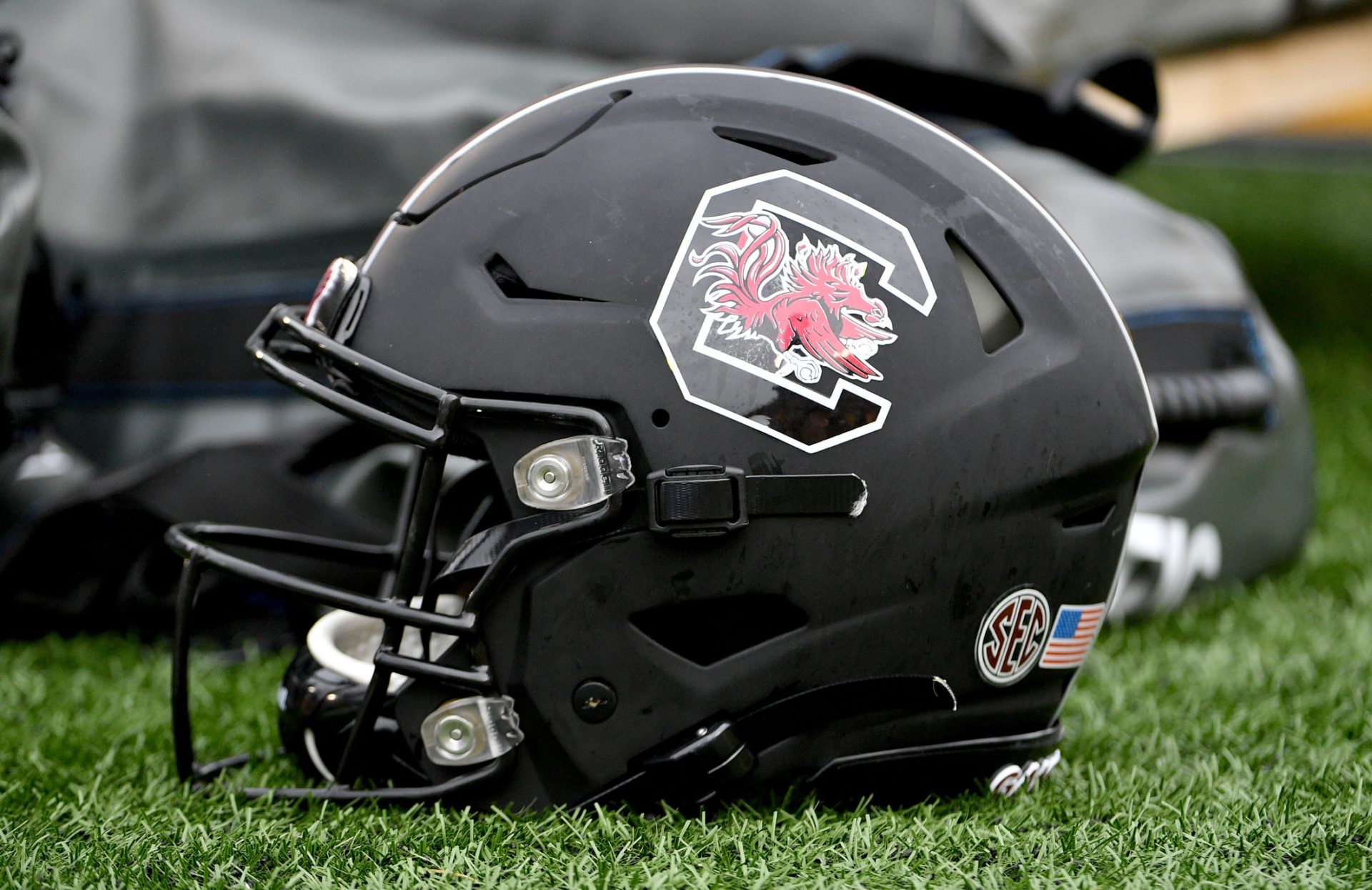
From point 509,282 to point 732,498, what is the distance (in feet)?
0.95

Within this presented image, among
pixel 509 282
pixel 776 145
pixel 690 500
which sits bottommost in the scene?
pixel 690 500

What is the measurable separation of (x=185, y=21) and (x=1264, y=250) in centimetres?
406

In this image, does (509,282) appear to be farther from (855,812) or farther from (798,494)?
(855,812)

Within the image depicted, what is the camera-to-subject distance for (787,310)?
1.13 metres

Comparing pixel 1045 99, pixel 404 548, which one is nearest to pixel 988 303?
pixel 404 548

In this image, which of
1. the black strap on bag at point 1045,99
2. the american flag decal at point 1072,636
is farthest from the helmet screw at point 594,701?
the black strap on bag at point 1045,99

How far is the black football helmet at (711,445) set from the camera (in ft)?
3.68

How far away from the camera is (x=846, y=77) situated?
2.05 meters

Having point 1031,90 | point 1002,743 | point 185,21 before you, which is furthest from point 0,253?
point 1031,90

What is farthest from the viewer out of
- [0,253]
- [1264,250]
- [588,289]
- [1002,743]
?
[1264,250]

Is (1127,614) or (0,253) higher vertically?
(0,253)

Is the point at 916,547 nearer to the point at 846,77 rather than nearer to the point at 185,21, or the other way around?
the point at 846,77

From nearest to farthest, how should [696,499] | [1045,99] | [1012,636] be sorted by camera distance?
[696,499], [1012,636], [1045,99]

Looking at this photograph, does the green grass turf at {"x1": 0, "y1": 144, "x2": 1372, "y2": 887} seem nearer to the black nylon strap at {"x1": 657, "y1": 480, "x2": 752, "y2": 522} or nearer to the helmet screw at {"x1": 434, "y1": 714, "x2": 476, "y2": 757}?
the helmet screw at {"x1": 434, "y1": 714, "x2": 476, "y2": 757}
